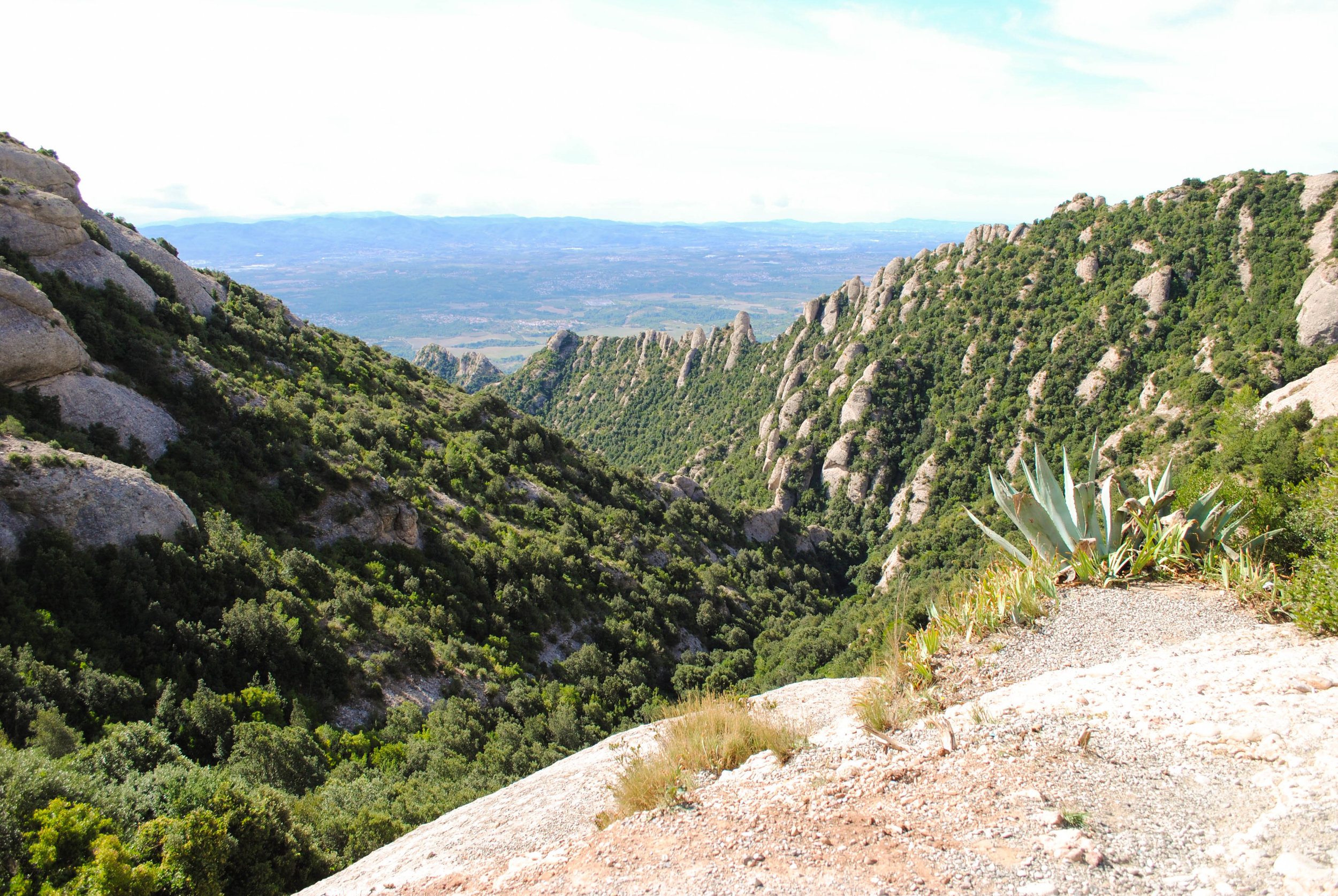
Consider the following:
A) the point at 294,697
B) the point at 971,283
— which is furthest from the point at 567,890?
the point at 971,283

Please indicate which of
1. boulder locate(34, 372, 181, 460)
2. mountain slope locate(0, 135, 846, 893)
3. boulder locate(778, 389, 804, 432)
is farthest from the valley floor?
boulder locate(778, 389, 804, 432)

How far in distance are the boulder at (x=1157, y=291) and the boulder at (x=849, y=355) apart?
83.5ft

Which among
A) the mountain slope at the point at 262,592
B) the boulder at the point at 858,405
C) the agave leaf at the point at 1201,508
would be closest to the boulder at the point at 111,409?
the mountain slope at the point at 262,592

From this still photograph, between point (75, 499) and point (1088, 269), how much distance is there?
71.0 metres

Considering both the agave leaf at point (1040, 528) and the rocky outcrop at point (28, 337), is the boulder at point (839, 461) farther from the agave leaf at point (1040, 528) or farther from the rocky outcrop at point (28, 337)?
the rocky outcrop at point (28, 337)

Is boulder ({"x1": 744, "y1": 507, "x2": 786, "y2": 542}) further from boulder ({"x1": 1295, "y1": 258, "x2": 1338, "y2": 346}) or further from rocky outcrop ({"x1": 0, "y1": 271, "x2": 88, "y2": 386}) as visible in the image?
rocky outcrop ({"x1": 0, "y1": 271, "x2": 88, "y2": 386})

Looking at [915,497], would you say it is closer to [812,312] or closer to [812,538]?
[812,538]

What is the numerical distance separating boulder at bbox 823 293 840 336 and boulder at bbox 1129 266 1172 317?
3329 centimetres

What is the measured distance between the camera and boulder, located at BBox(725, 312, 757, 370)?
296ft

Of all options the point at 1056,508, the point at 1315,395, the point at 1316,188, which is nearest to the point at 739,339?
the point at 1316,188

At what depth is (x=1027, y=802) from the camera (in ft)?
15.9

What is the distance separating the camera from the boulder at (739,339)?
9031 centimetres

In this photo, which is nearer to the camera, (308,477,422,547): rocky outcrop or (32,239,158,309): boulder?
(308,477,422,547): rocky outcrop

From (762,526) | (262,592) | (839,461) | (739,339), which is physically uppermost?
(739,339)
